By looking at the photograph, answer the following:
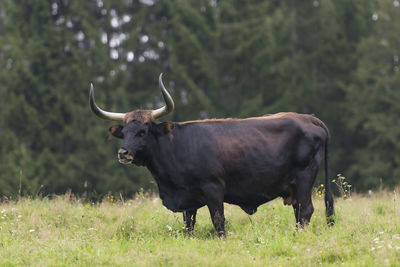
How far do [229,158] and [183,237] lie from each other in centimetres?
136

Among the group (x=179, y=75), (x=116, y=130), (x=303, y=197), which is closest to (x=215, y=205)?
(x=303, y=197)

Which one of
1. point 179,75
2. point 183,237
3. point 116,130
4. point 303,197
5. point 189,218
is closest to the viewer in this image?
point 183,237

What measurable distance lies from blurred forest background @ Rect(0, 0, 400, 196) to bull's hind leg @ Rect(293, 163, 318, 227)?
1628 cm

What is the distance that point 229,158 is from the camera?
8.91 meters

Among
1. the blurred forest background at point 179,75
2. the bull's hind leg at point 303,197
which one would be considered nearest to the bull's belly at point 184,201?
the bull's hind leg at point 303,197

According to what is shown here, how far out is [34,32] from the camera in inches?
1080

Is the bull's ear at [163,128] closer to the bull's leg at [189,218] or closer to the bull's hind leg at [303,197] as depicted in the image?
the bull's leg at [189,218]

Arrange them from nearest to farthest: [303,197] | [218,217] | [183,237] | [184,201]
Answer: [183,237], [218,217], [184,201], [303,197]

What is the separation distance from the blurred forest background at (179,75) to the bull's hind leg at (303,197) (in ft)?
53.4

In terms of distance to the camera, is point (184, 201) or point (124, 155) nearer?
point (124, 155)

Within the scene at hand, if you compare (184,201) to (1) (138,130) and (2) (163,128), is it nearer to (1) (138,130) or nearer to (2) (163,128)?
(2) (163,128)

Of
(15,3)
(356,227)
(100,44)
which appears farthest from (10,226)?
(15,3)

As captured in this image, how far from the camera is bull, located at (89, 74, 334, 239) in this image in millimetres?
8852

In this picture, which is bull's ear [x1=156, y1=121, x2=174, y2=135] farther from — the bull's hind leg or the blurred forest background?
the blurred forest background
